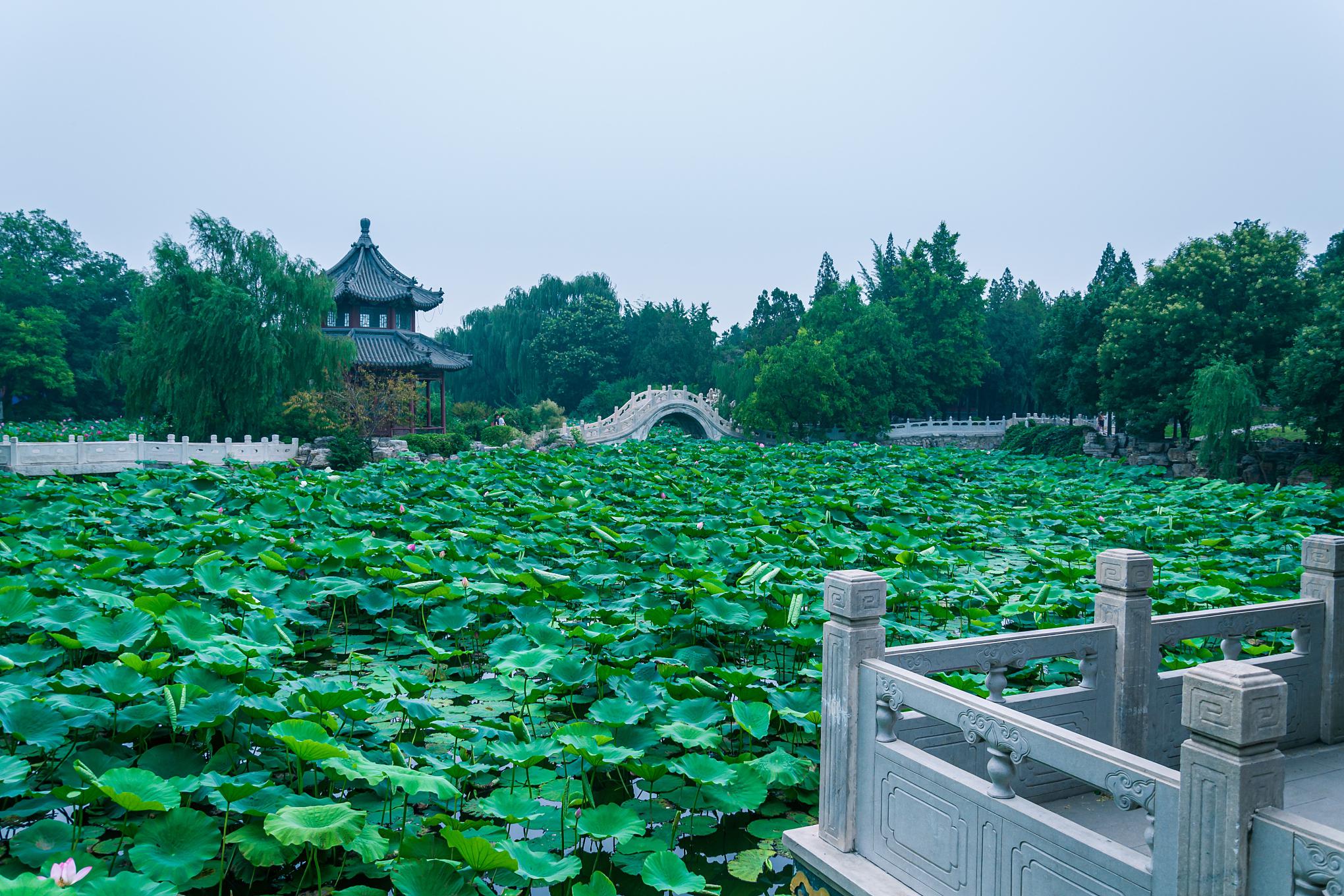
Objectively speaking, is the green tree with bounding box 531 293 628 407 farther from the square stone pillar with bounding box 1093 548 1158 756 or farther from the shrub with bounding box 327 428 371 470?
the square stone pillar with bounding box 1093 548 1158 756

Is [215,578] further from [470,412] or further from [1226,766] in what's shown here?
[470,412]

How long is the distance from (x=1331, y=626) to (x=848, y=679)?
7.26ft

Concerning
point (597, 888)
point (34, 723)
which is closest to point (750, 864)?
point (597, 888)

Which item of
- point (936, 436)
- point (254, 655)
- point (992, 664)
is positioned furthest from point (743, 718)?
point (936, 436)

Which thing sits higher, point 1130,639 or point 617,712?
point 1130,639

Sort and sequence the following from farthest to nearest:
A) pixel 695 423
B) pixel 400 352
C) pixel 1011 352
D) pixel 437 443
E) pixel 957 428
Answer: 1. pixel 1011 352
2. pixel 957 428
3. pixel 695 423
4. pixel 400 352
5. pixel 437 443

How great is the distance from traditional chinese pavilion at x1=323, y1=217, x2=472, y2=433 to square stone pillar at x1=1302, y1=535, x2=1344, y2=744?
71.7 ft

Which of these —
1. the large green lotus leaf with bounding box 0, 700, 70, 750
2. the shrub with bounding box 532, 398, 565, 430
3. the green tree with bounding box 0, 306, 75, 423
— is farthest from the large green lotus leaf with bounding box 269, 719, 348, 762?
the green tree with bounding box 0, 306, 75, 423

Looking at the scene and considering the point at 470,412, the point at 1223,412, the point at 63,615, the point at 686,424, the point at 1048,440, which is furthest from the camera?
the point at 686,424

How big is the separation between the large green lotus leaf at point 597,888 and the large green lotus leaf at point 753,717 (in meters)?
0.80

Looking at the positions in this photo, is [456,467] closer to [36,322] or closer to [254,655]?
[254,655]

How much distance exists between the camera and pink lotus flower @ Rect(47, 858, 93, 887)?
1981 millimetres

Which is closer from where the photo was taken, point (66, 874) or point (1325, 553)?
point (66, 874)

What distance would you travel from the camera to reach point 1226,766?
1.57m
